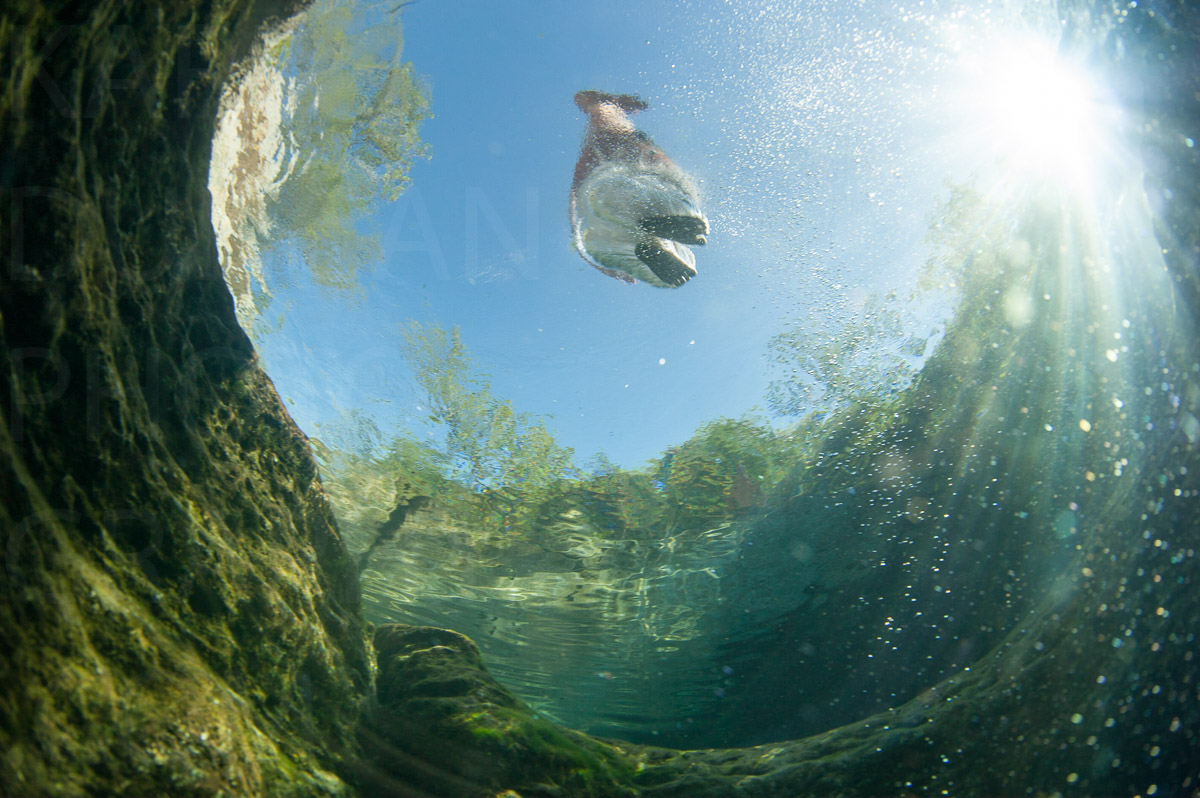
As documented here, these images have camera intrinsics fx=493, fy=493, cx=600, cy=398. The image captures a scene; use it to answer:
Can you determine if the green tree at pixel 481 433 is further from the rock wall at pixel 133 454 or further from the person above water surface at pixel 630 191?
the rock wall at pixel 133 454

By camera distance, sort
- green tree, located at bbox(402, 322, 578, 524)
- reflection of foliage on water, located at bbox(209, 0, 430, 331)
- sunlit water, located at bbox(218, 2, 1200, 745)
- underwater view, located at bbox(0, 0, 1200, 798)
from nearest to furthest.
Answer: underwater view, located at bbox(0, 0, 1200, 798) → reflection of foliage on water, located at bbox(209, 0, 430, 331) → sunlit water, located at bbox(218, 2, 1200, 745) → green tree, located at bbox(402, 322, 578, 524)

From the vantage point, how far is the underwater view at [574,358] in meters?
3.10

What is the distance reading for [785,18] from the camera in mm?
6230

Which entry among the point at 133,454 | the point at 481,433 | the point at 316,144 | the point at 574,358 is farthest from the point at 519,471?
the point at 133,454

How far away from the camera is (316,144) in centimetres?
695

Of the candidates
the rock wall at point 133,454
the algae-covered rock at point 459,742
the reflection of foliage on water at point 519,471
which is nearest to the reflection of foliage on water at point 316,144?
the rock wall at point 133,454

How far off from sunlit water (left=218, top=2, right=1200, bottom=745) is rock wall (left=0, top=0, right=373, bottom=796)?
10.2 ft

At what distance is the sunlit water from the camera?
21.3 feet

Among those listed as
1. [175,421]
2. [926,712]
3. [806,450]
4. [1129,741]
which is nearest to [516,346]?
[175,421]

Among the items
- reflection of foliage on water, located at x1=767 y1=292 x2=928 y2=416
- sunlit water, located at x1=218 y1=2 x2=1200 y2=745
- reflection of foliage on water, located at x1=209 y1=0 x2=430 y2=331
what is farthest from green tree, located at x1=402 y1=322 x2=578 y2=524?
reflection of foliage on water, located at x1=767 y1=292 x2=928 y2=416

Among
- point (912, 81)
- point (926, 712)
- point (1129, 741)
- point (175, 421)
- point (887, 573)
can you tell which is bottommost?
point (175, 421)

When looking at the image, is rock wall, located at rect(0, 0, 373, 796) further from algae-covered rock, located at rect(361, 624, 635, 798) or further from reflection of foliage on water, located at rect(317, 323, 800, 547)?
reflection of foliage on water, located at rect(317, 323, 800, 547)

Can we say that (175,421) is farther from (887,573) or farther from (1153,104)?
(887,573)

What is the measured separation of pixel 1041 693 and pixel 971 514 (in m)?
6.07
